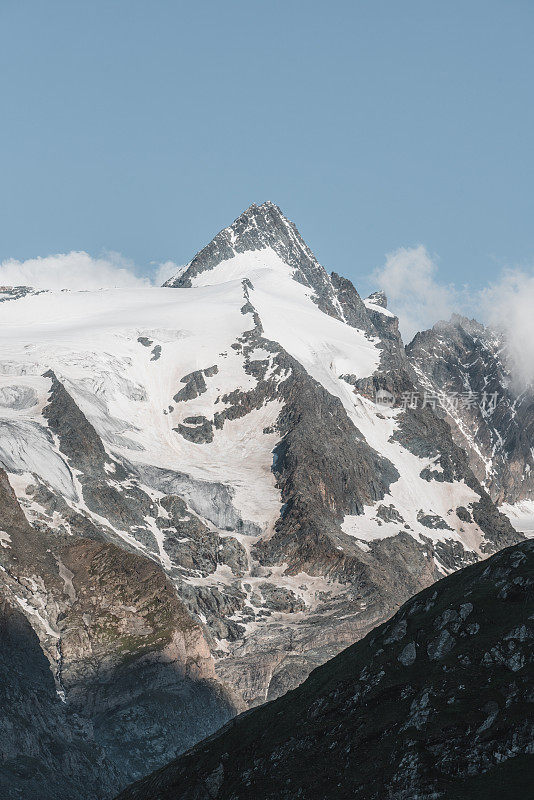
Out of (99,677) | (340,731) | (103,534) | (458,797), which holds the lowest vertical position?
(458,797)

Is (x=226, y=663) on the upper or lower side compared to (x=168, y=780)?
upper

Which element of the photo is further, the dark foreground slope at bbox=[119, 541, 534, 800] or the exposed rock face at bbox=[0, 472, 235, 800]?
the exposed rock face at bbox=[0, 472, 235, 800]

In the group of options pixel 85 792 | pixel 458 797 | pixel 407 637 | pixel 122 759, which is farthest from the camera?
Result: pixel 122 759

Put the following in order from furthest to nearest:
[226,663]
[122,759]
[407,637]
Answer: [226,663]
[122,759]
[407,637]

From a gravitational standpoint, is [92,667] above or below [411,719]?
above

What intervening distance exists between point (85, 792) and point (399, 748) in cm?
5361

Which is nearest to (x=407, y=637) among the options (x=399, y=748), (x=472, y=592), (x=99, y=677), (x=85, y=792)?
(x=472, y=592)

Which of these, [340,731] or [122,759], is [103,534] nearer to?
[122,759]

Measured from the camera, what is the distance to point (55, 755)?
90.6 metres

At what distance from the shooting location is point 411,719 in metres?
48.8

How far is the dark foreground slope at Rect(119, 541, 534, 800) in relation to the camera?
4269 cm

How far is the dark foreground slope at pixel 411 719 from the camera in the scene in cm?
4269

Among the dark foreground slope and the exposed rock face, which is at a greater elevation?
the exposed rock face

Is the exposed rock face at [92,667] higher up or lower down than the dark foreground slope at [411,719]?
higher up
